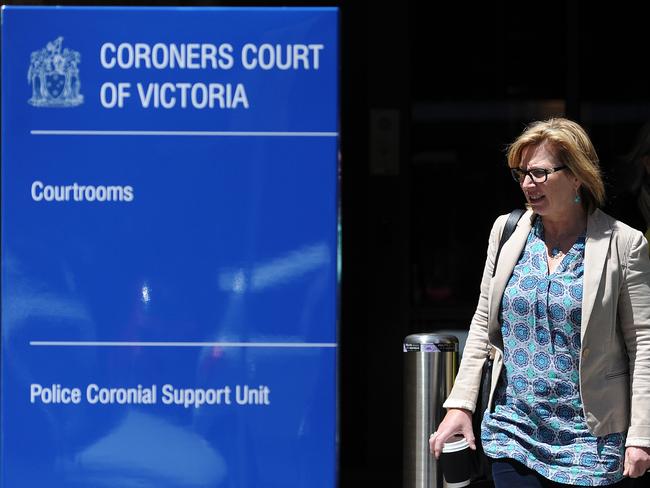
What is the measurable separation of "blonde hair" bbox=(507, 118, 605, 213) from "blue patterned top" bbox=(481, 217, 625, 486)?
0.14 meters

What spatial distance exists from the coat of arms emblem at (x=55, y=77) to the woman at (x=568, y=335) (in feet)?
4.15

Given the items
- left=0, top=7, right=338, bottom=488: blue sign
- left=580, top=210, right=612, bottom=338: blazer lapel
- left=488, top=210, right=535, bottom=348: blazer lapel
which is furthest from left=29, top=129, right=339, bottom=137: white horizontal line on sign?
left=580, top=210, right=612, bottom=338: blazer lapel

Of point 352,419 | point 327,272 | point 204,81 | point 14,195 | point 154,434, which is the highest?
point 204,81

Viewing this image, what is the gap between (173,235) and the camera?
2.95 metres

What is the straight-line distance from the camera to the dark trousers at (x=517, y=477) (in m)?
3.04

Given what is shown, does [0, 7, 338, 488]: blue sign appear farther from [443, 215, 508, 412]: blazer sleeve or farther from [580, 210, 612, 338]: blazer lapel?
[580, 210, 612, 338]: blazer lapel

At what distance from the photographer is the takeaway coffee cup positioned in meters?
3.27

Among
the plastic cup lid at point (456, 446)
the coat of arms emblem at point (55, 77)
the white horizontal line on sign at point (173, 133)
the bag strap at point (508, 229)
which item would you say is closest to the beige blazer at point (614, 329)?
the bag strap at point (508, 229)

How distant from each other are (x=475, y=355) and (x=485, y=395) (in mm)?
124

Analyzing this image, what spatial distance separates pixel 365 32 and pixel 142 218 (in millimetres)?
3492

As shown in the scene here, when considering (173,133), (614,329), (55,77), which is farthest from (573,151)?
(55,77)

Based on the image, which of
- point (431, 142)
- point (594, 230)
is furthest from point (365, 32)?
point (594, 230)

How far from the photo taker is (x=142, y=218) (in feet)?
9.66

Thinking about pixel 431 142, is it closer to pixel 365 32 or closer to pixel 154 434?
pixel 365 32
